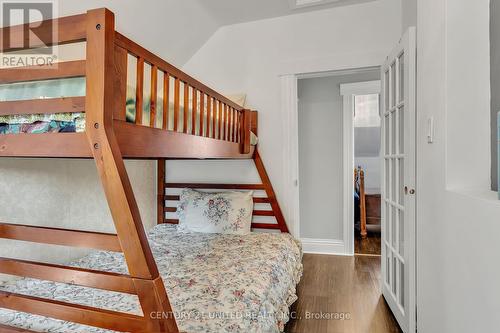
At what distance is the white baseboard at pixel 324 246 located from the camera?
133 inches

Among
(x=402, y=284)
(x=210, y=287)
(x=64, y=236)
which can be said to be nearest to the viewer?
(x=64, y=236)

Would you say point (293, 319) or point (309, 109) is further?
point (309, 109)

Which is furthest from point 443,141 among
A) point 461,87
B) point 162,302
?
point 162,302

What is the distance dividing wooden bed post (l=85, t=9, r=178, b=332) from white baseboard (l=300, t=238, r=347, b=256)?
9.07 ft

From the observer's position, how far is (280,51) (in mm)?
2777

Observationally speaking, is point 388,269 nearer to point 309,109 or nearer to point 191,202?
point 191,202

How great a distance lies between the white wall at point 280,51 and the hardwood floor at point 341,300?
0.78 metres

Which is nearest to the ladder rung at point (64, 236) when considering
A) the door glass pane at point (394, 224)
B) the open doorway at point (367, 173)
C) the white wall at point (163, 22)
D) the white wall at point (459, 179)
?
the white wall at point (459, 179)

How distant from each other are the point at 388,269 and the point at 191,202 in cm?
173

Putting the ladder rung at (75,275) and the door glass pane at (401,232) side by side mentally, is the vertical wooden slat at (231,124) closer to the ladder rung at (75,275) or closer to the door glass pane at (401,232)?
the door glass pane at (401,232)

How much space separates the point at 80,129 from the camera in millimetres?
1012

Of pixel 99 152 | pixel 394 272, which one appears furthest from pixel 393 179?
pixel 99 152

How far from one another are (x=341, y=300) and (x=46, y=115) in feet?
7.40

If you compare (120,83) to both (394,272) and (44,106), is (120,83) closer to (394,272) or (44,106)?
(44,106)
